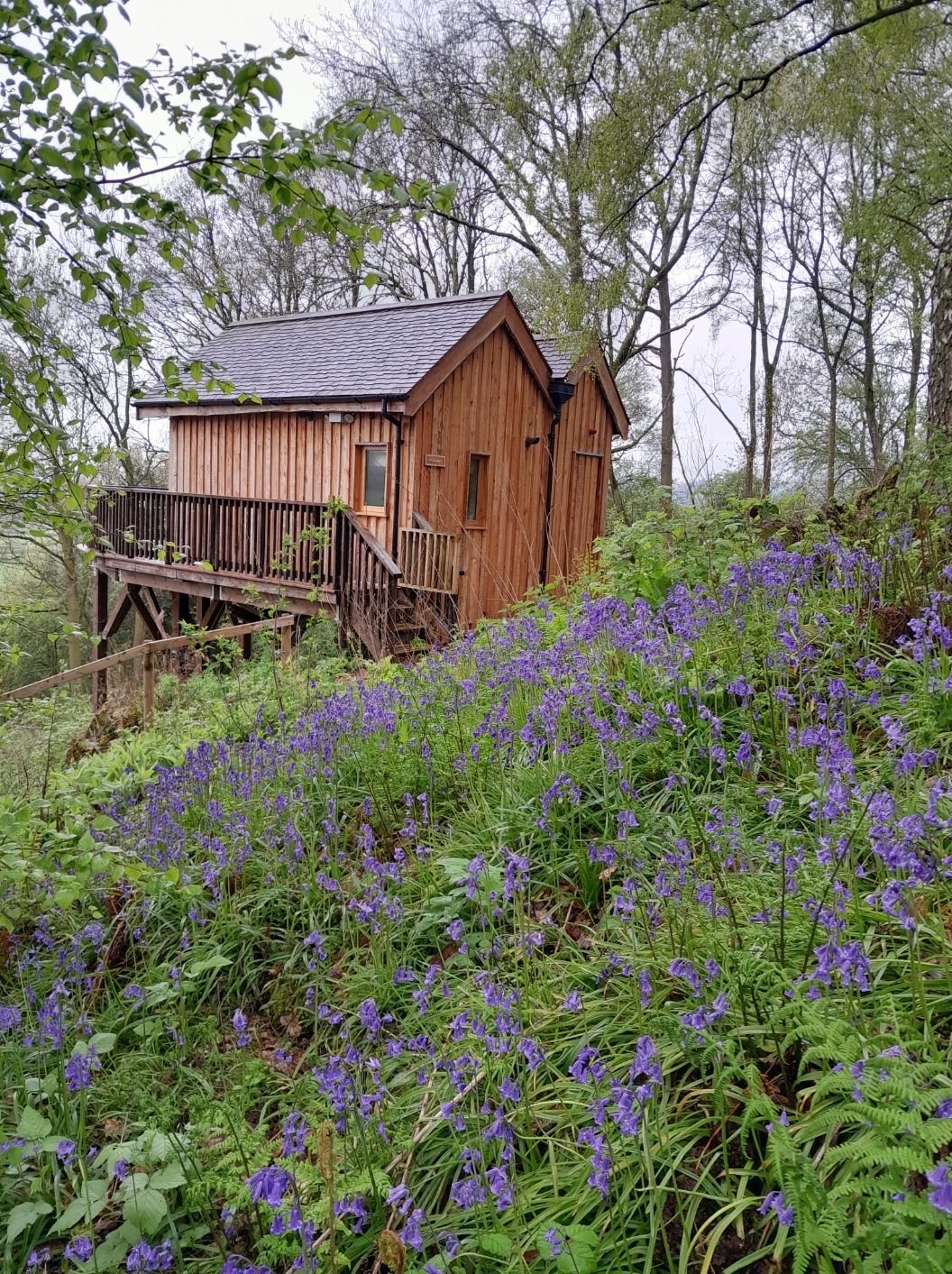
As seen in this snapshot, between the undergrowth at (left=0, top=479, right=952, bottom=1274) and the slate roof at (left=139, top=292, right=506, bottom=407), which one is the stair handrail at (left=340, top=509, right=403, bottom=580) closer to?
the slate roof at (left=139, top=292, right=506, bottom=407)

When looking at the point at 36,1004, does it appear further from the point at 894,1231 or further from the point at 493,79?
the point at 493,79

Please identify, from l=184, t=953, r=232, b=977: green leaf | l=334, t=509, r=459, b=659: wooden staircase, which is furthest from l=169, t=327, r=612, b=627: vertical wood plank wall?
l=184, t=953, r=232, b=977: green leaf

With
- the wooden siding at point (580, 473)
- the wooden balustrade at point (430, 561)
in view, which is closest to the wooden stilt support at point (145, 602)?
the wooden balustrade at point (430, 561)

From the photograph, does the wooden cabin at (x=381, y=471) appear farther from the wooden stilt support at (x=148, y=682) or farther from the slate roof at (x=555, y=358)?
the wooden stilt support at (x=148, y=682)

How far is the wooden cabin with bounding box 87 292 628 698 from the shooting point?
12750 millimetres

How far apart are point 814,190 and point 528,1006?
2595cm

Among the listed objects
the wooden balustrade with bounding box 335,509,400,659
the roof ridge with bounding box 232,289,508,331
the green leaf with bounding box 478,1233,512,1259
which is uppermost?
the roof ridge with bounding box 232,289,508,331

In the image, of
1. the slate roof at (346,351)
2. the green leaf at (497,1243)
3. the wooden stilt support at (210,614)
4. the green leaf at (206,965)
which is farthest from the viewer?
the wooden stilt support at (210,614)

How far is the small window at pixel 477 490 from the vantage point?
51.4 ft

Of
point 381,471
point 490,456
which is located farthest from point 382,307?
point 381,471

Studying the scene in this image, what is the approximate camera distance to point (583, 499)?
59.9ft

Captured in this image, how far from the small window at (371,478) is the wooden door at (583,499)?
455cm

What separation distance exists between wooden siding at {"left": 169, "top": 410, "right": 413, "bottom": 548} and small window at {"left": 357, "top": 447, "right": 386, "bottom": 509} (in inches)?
6.4

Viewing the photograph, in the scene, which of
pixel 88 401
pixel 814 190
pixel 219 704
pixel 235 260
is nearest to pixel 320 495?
pixel 219 704
